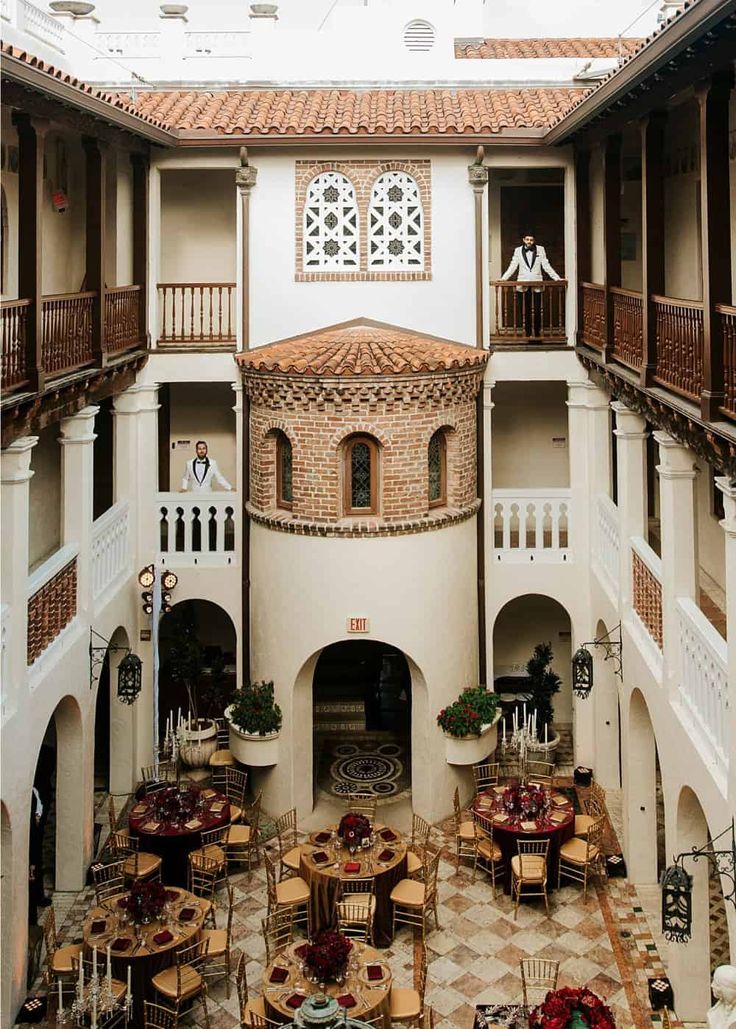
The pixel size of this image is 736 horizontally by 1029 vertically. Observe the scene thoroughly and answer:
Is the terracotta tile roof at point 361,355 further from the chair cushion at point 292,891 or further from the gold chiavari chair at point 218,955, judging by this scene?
the gold chiavari chair at point 218,955

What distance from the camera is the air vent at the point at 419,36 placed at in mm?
21531

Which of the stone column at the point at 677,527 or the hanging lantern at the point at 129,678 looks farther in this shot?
the hanging lantern at the point at 129,678

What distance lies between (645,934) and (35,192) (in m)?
10.6

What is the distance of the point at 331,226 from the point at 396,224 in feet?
3.22

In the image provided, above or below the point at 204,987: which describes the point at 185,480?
above

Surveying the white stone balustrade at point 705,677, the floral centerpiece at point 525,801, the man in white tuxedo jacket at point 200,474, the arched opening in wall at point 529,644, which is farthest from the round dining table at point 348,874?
the arched opening in wall at point 529,644

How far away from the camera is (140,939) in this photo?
490 inches

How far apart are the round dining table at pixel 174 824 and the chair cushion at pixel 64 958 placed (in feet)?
8.02

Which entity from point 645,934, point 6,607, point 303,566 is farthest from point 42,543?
point 645,934

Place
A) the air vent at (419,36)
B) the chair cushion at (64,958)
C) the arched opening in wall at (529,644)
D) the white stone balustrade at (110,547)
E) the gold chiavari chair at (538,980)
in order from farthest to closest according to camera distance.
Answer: the air vent at (419,36)
the arched opening in wall at (529,644)
the white stone balustrade at (110,547)
the gold chiavari chair at (538,980)
the chair cushion at (64,958)

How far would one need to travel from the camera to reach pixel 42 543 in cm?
1686

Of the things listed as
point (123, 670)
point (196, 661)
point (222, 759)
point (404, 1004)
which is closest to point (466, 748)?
point (222, 759)

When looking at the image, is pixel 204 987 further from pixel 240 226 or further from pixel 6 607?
pixel 240 226

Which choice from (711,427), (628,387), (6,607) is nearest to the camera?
(711,427)
